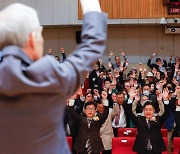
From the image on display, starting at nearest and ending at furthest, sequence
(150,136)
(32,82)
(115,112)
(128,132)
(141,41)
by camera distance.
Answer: (32,82) < (150,136) < (128,132) < (115,112) < (141,41)

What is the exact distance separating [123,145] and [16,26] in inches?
178

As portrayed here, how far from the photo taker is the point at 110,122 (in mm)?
5742

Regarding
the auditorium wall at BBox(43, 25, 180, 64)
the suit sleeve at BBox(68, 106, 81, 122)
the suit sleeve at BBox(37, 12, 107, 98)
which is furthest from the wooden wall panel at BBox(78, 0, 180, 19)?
the suit sleeve at BBox(37, 12, 107, 98)

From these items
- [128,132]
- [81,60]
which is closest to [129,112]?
[128,132]

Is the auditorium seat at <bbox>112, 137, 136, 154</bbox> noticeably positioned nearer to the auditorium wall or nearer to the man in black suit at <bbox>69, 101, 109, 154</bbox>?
the man in black suit at <bbox>69, 101, 109, 154</bbox>

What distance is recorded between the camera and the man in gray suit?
29.5 inches

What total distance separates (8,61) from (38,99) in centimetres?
10

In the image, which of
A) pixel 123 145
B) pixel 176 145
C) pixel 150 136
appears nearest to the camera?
pixel 150 136

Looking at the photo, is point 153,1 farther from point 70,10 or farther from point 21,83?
point 21,83

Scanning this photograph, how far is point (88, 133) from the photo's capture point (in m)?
5.21

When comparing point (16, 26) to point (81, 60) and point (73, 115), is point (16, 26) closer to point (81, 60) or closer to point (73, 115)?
point (81, 60)

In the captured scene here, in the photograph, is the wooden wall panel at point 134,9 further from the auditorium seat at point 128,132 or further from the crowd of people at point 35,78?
the crowd of people at point 35,78

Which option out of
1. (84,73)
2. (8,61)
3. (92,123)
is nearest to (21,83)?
(8,61)

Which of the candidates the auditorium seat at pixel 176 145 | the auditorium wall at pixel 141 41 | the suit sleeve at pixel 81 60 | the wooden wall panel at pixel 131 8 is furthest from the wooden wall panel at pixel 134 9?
the suit sleeve at pixel 81 60
